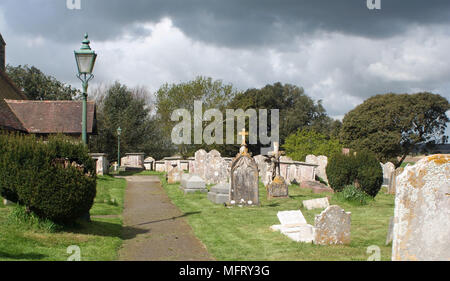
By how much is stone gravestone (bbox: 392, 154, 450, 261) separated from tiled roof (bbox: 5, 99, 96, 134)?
2522 cm

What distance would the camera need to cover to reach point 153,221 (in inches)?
486

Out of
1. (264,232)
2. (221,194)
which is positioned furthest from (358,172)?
(264,232)

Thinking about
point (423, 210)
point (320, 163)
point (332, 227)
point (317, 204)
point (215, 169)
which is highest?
point (423, 210)

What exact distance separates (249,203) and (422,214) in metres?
9.95

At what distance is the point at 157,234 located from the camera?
406 inches

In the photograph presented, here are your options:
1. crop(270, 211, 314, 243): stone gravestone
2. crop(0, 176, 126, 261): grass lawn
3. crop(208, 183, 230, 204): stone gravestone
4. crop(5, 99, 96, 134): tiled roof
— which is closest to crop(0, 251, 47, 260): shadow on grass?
crop(0, 176, 126, 261): grass lawn

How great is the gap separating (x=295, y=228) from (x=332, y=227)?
125 centimetres

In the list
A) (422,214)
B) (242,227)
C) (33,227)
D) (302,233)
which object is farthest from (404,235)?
(33,227)

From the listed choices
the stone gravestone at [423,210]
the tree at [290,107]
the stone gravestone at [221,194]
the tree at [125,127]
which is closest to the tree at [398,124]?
the tree at [290,107]

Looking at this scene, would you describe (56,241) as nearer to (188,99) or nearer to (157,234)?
(157,234)

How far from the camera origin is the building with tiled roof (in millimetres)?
27739

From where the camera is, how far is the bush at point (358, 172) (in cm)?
1659

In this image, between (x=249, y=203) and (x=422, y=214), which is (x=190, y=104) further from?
(x=422, y=214)

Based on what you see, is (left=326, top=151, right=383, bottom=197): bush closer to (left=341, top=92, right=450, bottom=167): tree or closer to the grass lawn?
the grass lawn
